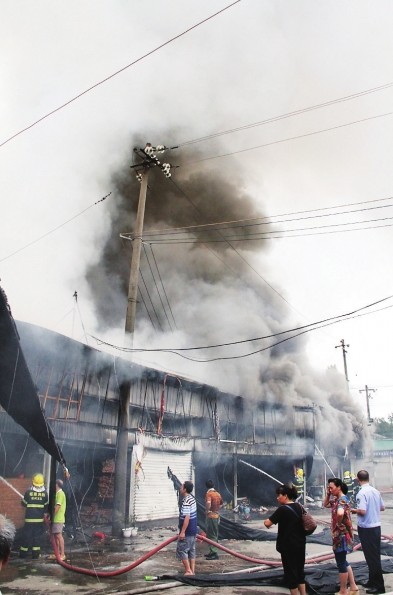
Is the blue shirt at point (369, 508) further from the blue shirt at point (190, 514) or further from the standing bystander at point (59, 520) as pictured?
the standing bystander at point (59, 520)

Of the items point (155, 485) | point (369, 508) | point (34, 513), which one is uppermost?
point (369, 508)

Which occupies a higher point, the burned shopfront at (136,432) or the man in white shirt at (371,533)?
the burned shopfront at (136,432)

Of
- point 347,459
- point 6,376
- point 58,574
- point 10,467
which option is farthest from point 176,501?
point 347,459

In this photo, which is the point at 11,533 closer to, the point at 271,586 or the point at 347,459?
the point at 271,586

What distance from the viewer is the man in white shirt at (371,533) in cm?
606

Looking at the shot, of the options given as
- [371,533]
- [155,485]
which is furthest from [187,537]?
[155,485]

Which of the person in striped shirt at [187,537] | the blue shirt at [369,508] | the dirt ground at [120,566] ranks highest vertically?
the blue shirt at [369,508]

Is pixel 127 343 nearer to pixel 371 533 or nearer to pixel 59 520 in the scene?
pixel 59 520

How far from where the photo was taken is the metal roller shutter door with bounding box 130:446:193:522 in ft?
44.9

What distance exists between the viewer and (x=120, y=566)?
8.16 m

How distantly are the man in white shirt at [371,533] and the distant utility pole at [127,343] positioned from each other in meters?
6.68

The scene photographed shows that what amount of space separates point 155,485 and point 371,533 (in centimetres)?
945

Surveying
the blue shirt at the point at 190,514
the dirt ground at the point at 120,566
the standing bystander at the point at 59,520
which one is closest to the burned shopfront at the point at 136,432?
the dirt ground at the point at 120,566

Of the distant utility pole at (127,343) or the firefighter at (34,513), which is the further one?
the distant utility pole at (127,343)
